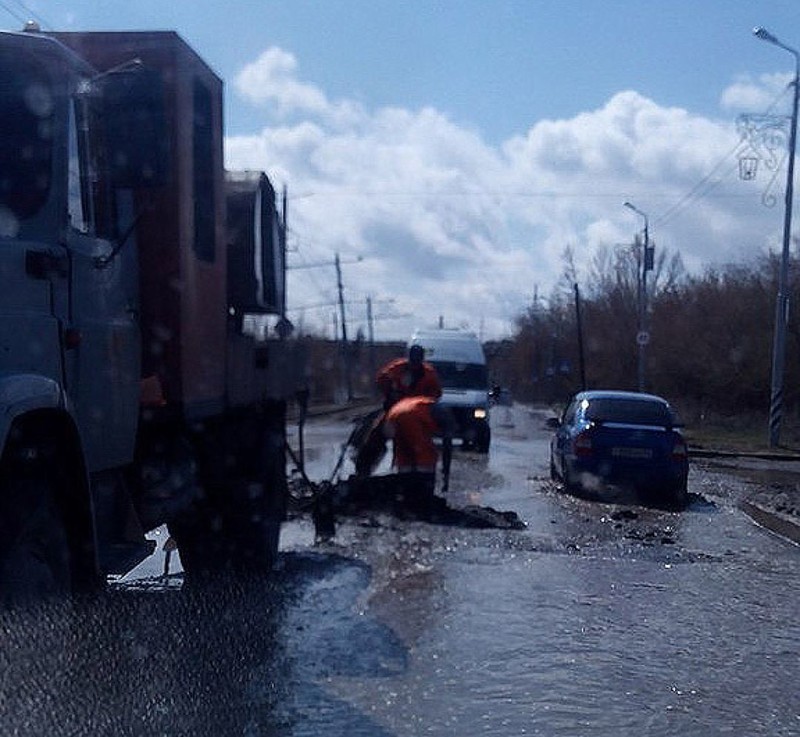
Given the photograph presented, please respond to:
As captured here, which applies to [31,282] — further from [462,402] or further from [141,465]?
[462,402]

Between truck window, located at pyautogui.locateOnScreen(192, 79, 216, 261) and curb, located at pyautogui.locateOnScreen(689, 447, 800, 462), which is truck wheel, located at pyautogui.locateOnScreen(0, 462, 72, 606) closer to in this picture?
truck window, located at pyautogui.locateOnScreen(192, 79, 216, 261)

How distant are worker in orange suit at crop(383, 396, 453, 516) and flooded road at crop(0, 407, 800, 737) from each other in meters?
0.84

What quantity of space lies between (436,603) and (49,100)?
472 cm

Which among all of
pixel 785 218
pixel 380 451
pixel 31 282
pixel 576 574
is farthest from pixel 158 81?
pixel 785 218

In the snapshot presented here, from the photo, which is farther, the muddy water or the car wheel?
the car wheel

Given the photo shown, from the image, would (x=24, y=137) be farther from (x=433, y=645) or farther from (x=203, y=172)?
(x=433, y=645)

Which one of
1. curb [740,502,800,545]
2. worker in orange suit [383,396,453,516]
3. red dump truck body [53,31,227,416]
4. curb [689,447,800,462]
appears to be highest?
red dump truck body [53,31,227,416]

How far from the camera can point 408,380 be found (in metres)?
14.9

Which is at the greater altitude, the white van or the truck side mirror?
the truck side mirror

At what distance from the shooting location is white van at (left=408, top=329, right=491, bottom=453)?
93.4ft

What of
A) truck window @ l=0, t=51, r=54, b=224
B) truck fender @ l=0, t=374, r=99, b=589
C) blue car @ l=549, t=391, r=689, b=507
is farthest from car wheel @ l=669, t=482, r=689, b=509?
truck window @ l=0, t=51, r=54, b=224

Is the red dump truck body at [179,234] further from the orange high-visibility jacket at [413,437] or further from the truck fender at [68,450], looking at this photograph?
the orange high-visibility jacket at [413,437]

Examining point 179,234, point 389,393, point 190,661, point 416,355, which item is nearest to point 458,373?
point 416,355

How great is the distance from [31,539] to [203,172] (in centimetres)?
372
